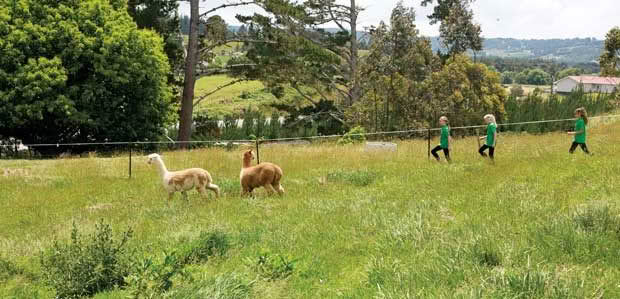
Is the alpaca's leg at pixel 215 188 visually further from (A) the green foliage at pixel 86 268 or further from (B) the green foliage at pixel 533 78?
(B) the green foliage at pixel 533 78

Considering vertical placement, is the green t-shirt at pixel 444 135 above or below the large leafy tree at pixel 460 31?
below

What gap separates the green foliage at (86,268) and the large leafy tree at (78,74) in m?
17.0

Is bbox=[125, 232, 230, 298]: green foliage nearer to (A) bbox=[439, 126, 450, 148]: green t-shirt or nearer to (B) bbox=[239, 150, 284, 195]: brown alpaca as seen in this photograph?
(B) bbox=[239, 150, 284, 195]: brown alpaca

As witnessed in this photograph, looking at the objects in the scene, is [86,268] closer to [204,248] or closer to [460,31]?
[204,248]

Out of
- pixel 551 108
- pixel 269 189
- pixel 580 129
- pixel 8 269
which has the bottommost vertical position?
pixel 8 269

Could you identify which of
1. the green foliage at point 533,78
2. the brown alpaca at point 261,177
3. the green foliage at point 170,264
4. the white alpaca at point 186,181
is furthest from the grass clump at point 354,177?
the green foliage at point 533,78

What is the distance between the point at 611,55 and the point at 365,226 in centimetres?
4954

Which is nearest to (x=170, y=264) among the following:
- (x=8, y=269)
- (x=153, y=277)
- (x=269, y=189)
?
(x=153, y=277)

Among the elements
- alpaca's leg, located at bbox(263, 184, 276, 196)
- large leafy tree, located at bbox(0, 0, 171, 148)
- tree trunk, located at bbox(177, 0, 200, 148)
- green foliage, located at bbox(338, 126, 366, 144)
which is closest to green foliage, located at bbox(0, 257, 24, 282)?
alpaca's leg, located at bbox(263, 184, 276, 196)

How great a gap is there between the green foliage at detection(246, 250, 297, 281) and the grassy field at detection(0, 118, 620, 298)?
16mm

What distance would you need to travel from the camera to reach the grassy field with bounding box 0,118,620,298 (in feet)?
18.7

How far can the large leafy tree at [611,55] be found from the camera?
48.4 meters

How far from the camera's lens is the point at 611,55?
49875 millimetres

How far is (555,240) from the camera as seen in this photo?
6508mm
